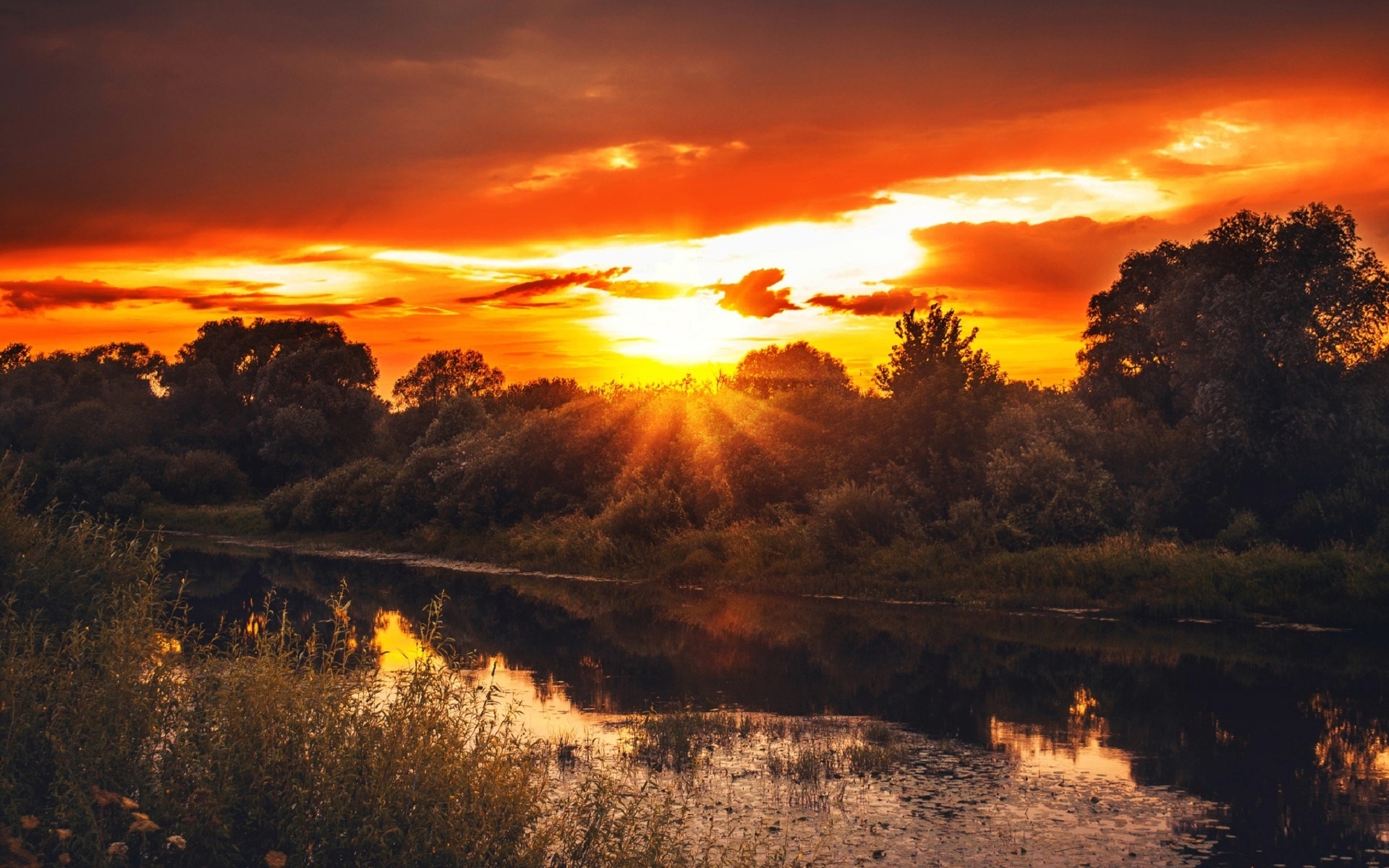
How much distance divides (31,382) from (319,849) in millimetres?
104435

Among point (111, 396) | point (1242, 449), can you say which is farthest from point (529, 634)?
point (111, 396)

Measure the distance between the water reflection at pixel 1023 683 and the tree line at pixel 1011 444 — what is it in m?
6.90

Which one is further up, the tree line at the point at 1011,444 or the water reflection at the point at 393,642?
the tree line at the point at 1011,444

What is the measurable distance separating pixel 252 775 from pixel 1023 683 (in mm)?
16207

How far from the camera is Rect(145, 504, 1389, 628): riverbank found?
2856cm

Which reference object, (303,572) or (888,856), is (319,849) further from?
(303,572)

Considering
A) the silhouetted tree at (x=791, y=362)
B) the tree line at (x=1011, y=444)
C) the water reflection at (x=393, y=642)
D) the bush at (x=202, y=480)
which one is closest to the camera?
the water reflection at (x=393, y=642)

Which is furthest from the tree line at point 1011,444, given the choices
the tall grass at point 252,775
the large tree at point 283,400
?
the tall grass at point 252,775

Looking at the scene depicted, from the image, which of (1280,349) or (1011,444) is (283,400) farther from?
(1280,349)

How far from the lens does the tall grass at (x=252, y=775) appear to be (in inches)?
330

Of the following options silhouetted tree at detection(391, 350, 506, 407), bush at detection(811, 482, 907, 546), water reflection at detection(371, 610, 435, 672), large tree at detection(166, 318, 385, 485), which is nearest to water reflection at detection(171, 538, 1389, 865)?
water reflection at detection(371, 610, 435, 672)

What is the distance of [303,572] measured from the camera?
4250cm

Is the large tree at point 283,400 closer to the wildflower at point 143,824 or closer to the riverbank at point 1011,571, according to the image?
the riverbank at point 1011,571

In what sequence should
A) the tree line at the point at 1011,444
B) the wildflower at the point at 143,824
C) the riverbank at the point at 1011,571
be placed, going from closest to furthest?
1. the wildflower at the point at 143,824
2. the riverbank at the point at 1011,571
3. the tree line at the point at 1011,444
